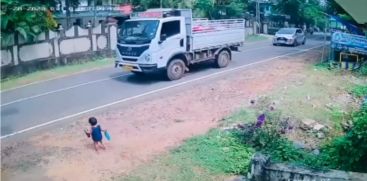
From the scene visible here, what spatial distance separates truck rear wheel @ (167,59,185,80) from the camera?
13.9 meters

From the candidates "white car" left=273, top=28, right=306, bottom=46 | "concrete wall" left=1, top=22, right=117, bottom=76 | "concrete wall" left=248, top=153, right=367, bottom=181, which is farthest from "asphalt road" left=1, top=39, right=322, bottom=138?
"white car" left=273, top=28, right=306, bottom=46

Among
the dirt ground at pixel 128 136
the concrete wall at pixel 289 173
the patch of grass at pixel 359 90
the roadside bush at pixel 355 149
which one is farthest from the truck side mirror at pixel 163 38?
the concrete wall at pixel 289 173

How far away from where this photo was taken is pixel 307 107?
10.5 metres

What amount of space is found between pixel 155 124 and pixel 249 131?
232 cm

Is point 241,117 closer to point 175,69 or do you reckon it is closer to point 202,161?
point 202,161

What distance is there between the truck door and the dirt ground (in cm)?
142

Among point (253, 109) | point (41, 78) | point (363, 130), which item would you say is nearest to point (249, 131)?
point (253, 109)

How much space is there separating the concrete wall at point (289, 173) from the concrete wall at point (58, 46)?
482 inches

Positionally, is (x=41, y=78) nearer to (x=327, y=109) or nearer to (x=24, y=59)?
(x=24, y=59)

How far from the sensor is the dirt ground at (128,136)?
22.9ft

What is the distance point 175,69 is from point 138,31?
1864 millimetres

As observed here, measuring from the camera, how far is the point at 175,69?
46.5 ft

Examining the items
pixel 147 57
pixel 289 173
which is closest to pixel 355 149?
pixel 289 173

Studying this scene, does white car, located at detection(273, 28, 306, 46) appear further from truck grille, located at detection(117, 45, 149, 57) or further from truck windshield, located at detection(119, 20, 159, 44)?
truck grille, located at detection(117, 45, 149, 57)
